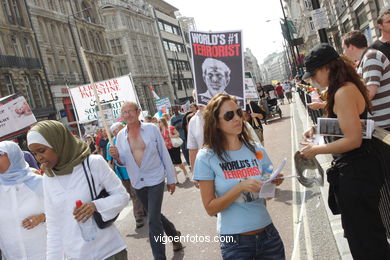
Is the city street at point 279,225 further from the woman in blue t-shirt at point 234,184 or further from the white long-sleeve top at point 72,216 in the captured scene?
the white long-sleeve top at point 72,216

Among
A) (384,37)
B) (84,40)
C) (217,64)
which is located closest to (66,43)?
(84,40)

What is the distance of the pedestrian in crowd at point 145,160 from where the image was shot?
488 centimetres

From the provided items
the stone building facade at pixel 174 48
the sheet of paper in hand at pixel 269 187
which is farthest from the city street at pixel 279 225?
the stone building facade at pixel 174 48

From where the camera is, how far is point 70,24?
41.2 m

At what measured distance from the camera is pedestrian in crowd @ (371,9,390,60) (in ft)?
12.3

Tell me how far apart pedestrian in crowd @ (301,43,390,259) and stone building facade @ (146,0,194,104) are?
66.2 meters

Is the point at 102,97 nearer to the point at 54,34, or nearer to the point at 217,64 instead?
the point at 217,64

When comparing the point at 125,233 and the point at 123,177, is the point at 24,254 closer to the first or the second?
the point at 125,233

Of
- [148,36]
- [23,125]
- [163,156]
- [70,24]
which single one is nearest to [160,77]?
[148,36]

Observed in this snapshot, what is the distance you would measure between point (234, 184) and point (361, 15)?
25232 mm

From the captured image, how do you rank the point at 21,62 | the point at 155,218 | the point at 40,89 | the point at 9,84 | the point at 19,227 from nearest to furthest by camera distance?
the point at 19,227 < the point at 155,218 < the point at 9,84 < the point at 21,62 < the point at 40,89

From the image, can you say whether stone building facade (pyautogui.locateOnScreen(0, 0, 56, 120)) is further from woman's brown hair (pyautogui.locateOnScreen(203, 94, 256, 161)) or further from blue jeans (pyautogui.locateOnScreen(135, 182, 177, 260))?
woman's brown hair (pyautogui.locateOnScreen(203, 94, 256, 161))

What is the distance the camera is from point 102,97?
42.6ft

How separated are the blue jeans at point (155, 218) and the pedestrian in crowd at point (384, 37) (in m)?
2.80
